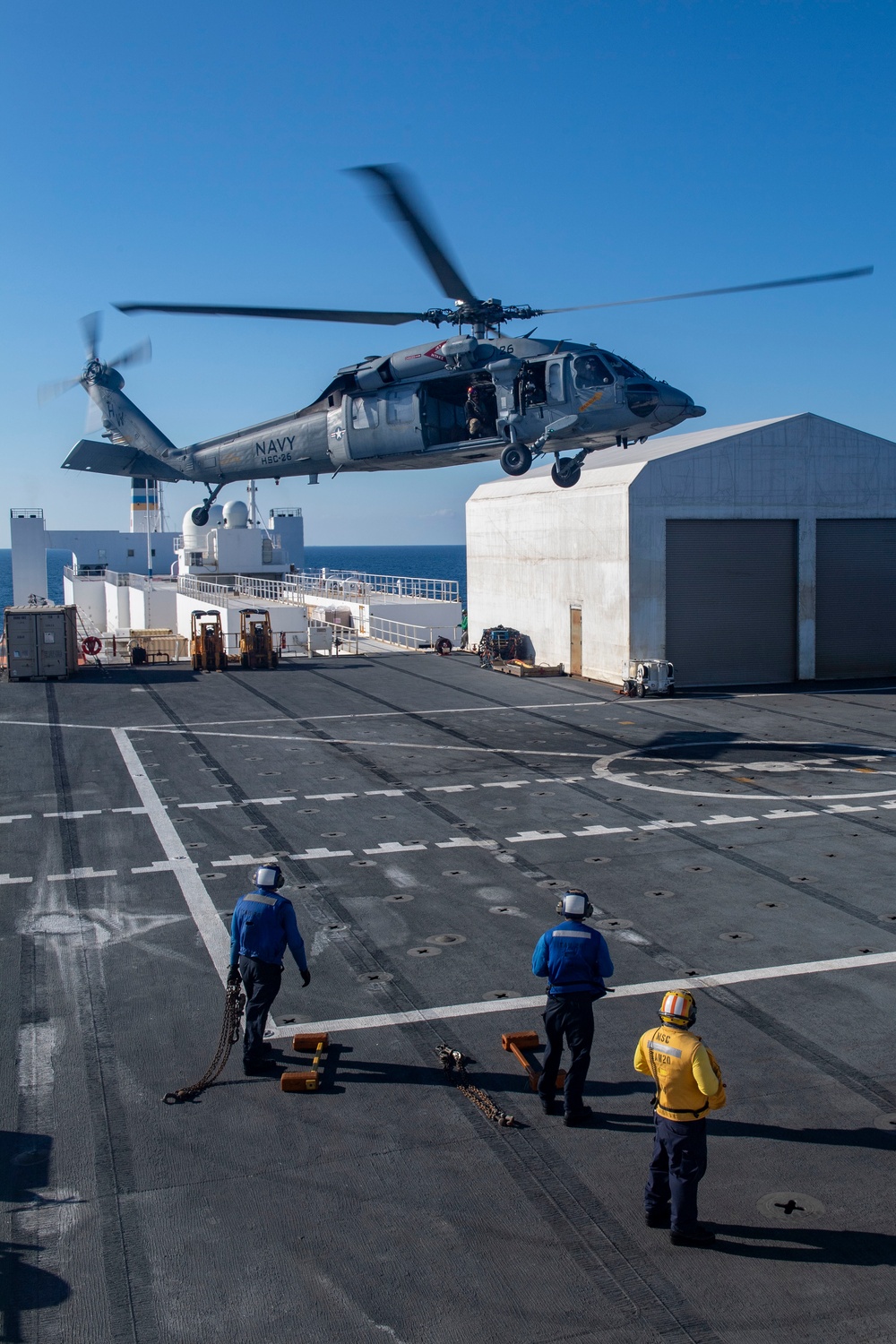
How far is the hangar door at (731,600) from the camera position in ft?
105

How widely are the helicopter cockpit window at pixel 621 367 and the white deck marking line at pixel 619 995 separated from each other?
14084mm

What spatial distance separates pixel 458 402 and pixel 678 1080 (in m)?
20.0

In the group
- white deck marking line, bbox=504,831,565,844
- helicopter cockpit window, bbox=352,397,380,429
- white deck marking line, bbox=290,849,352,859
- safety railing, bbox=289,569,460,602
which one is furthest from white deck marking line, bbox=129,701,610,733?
safety railing, bbox=289,569,460,602

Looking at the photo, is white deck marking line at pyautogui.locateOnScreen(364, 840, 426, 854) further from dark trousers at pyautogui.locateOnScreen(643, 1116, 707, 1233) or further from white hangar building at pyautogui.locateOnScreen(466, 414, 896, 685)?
white hangar building at pyautogui.locateOnScreen(466, 414, 896, 685)

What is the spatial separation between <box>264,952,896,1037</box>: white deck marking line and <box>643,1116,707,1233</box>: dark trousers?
3.37 meters

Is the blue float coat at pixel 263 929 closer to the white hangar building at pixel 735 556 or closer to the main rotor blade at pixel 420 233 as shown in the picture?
the main rotor blade at pixel 420 233

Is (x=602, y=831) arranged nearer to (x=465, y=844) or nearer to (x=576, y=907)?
(x=465, y=844)

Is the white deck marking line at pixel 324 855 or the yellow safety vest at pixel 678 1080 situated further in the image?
the white deck marking line at pixel 324 855

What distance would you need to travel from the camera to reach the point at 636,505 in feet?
103

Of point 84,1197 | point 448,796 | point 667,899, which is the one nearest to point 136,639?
point 448,796

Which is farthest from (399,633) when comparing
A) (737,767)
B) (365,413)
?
(737,767)

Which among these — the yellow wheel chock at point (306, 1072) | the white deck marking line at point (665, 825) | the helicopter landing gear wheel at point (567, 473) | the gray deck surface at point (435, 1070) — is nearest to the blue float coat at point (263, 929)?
the yellow wheel chock at point (306, 1072)

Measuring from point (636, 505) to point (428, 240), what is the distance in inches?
547

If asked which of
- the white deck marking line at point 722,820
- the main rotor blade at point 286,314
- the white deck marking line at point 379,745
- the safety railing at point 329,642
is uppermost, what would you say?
the main rotor blade at point 286,314
